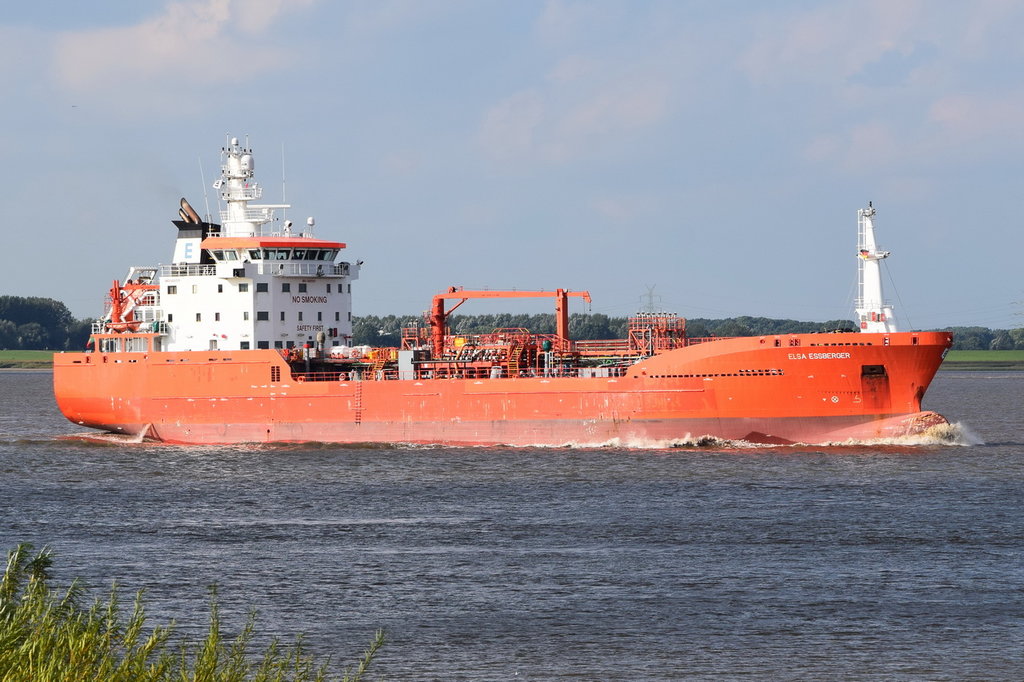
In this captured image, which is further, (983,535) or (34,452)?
(34,452)

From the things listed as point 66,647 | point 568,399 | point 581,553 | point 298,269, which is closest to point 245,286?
point 298,269

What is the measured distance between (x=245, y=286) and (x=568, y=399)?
426 inches

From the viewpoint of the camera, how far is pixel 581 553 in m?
19.7

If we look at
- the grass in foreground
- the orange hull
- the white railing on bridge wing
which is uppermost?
the white railing on bridge wing

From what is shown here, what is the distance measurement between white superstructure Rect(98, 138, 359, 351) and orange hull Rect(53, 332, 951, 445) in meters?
1.57

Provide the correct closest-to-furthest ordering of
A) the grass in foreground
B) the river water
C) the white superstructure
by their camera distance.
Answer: the grass in foreground → the river water → the white superstructure

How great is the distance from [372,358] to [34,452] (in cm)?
1000

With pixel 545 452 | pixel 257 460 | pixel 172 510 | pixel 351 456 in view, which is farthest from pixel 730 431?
pixel 172 510

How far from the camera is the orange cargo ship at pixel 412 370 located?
1215 inches

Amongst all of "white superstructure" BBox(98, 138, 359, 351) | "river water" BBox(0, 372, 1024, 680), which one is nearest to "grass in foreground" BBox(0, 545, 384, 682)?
"river water" BBox(0, 372, 1024, 680)

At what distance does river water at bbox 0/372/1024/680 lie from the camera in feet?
48.4

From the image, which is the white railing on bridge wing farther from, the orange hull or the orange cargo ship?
the orange hull

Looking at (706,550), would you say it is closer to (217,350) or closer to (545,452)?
(545,452)

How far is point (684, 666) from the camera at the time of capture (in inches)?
555
